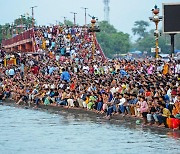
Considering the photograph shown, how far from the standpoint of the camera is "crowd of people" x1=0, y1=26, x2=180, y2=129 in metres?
30.9

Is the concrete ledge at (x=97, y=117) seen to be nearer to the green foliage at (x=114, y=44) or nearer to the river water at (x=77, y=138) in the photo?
the river water at (x=77, y=138)

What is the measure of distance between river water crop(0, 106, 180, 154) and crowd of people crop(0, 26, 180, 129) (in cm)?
96

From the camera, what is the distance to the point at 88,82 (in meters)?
39.1

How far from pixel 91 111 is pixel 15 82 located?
13396 mm

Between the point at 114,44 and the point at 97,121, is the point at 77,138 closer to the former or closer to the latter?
the point at 97,121

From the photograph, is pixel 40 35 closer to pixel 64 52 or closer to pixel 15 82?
pixel 64 52

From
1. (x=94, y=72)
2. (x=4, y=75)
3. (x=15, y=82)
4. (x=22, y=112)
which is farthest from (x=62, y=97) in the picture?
(x=4, y=75)

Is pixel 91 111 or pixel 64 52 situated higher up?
pixel 64 52

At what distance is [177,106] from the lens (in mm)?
28609

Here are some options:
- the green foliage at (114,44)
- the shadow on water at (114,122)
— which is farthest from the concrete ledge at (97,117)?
the green foliage at (114,44)

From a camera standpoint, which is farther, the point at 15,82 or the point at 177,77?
the point at 15,82

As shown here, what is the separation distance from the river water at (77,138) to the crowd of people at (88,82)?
96cm

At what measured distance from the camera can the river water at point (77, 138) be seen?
2570cm

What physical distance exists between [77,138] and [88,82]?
1041 centimetres
